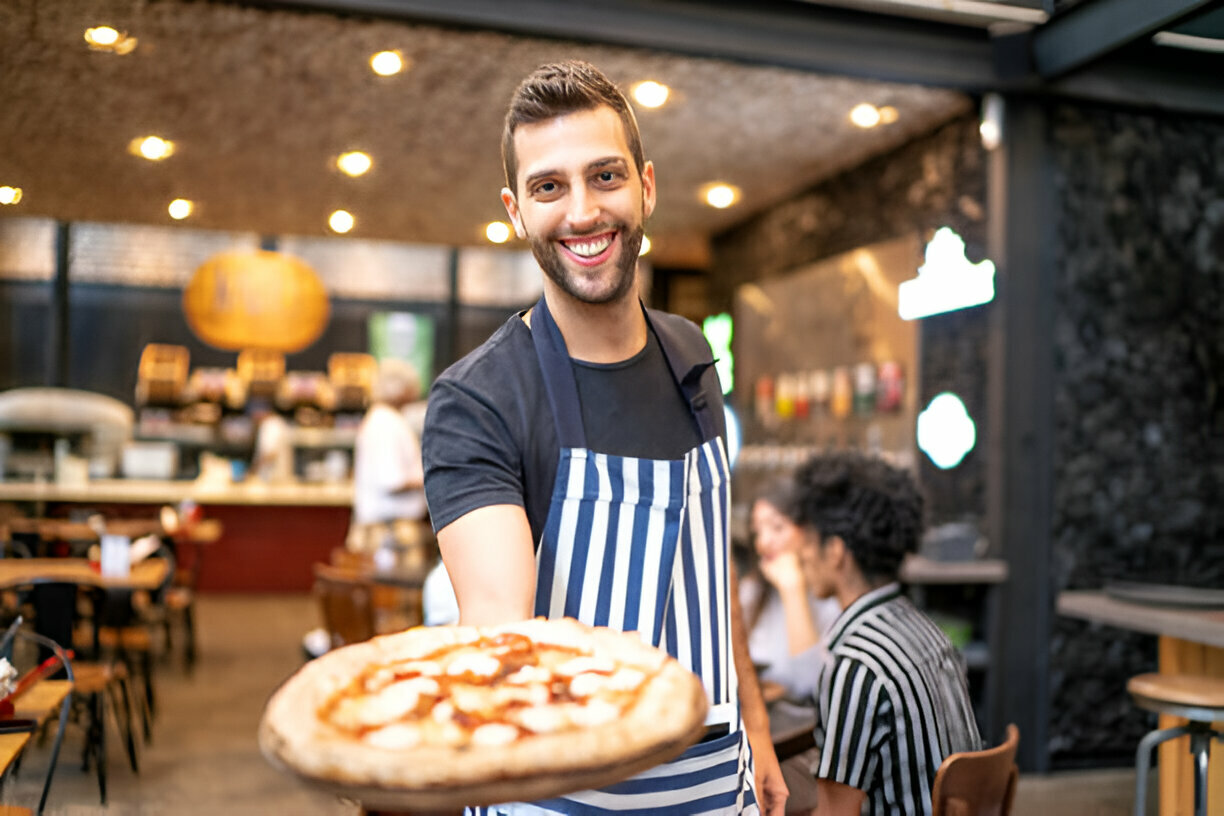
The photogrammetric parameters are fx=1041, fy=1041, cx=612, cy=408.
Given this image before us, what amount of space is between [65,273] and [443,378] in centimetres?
275

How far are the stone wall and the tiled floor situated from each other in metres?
0.36

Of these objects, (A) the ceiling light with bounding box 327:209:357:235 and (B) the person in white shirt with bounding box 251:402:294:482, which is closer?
(A) the ceiling light with bounding box 327:209:357:235

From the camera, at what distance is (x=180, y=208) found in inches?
143

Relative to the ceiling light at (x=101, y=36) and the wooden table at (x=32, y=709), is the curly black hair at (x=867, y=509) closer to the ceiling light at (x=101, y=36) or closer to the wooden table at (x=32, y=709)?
the wooden table at (x=32, y=709)

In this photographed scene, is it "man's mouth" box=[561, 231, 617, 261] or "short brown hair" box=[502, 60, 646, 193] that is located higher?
"short brown hair" box=[502, 60, 646, 193]

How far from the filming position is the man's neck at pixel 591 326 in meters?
1.49

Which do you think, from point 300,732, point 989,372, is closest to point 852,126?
point 989,372

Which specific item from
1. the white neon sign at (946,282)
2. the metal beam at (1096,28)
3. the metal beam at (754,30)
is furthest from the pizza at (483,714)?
the white neon sign at (946,282)

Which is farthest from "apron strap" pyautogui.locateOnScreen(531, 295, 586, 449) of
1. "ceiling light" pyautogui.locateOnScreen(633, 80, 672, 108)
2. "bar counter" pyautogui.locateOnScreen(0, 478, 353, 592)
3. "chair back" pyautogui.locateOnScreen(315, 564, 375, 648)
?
"bar counter" pyautogui.locateOnScreen(0, 478, 353, 592)

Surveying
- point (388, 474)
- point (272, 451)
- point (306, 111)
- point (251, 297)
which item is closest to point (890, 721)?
point (306, 111)

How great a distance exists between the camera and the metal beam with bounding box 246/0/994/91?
379 centimetres

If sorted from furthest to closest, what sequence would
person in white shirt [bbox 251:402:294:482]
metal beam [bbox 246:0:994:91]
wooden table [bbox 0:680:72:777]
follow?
person in white shirt [bbox 251:402:294:482], metal beam [bbox 246:0:994:91], wooden table [bbox 0:680:72:777]

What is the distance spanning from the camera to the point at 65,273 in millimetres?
3576

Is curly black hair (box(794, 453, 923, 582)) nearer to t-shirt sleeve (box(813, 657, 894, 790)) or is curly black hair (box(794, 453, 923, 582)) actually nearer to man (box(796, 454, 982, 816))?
man (box(796, 454, 982, 816))
